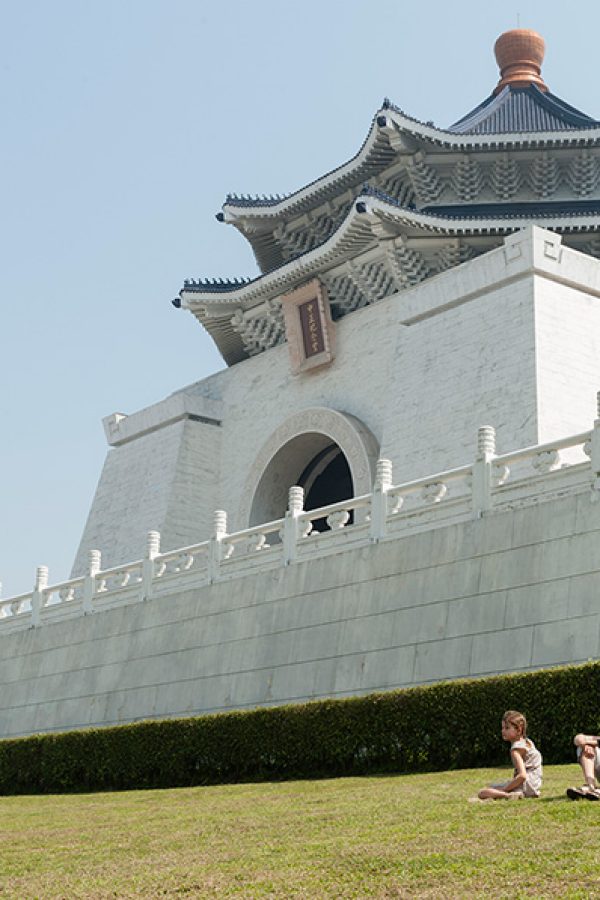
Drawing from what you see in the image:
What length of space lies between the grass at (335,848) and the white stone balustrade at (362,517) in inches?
146

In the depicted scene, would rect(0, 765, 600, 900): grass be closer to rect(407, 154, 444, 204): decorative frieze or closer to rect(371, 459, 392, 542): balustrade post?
rect(371, 459, 392, 542): balustrade post

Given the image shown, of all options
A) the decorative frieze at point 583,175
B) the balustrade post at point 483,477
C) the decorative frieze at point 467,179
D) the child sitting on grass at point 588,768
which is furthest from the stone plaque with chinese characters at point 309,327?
the child sitting on grass at point 588,768

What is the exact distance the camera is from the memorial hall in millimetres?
12320

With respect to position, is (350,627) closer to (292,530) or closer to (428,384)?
(292,530)

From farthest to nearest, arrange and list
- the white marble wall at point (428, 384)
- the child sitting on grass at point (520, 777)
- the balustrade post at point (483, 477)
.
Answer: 1. the white marble wall at point (428, 384)
2. the balustrade post at point (483, 477)
3. the child sitting on grass at point (520, 777)

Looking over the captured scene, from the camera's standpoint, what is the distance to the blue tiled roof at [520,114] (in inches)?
899

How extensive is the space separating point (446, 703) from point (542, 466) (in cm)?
303

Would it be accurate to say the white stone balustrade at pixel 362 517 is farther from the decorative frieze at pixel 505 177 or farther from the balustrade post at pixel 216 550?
the decorative frieze at pixel 505 177

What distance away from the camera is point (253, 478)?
73.0ft

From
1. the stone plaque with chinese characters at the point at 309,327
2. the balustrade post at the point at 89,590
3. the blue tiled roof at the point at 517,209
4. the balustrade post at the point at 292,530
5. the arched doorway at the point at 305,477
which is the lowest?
the balustrade post at the point at 89,590

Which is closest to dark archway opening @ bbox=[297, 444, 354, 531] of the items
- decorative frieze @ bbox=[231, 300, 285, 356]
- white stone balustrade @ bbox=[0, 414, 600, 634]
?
decorative frieze @ bbox=[231, 300, 285, 356]

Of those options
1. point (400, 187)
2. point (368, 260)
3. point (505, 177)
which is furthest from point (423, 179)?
point (368, 260)

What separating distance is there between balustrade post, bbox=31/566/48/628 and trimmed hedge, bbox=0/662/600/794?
16.5 feet

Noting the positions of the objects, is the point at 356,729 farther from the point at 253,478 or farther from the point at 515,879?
the point at 253,478
